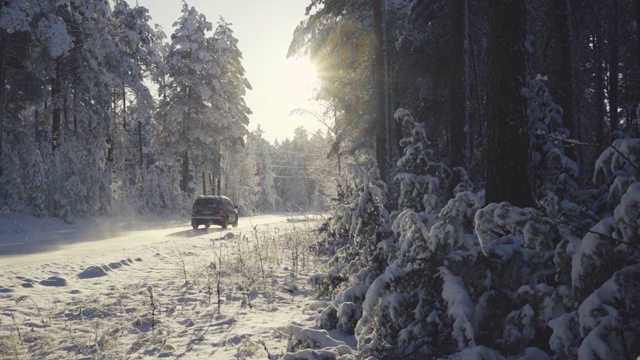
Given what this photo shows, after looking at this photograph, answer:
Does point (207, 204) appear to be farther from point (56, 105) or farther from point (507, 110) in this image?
point (507, 110)

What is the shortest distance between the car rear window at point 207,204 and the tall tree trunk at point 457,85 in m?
14.9

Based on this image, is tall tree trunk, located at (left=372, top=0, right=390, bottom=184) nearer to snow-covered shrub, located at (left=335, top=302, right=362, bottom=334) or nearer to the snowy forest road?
the snowy forest road

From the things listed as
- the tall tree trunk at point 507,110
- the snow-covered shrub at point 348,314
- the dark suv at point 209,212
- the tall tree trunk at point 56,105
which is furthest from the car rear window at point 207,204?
the tall tree trunk at point 507,110

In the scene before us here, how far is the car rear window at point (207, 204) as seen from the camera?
75.1 ft

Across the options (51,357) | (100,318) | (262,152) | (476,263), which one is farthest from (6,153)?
(262,152)

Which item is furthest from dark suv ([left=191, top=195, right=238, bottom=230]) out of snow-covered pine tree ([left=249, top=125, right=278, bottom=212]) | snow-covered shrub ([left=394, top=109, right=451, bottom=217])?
snow-covered pine tree ([left=249, top=125, right=278, bottom=212])

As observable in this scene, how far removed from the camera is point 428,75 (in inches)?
686

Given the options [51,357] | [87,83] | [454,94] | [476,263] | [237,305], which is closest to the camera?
[476,263]

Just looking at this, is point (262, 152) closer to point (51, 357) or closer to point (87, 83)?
point (87, 83)

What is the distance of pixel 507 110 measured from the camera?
16.0ft

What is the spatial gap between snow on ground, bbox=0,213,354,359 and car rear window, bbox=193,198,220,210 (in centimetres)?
1009

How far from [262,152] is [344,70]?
219ft

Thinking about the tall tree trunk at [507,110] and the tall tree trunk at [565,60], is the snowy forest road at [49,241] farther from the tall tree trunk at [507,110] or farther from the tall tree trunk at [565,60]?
the tall tree trunk at [565,60]

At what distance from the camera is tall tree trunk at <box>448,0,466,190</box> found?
426 inches
